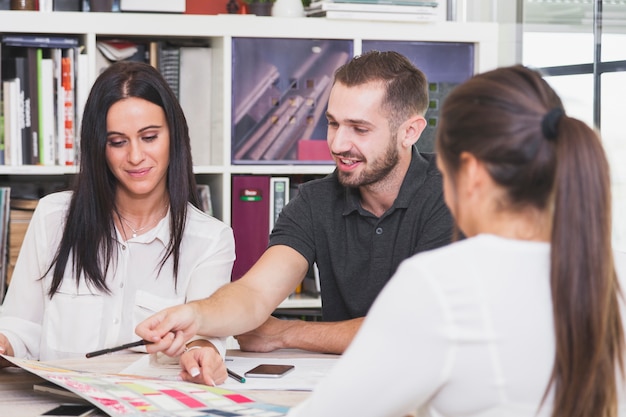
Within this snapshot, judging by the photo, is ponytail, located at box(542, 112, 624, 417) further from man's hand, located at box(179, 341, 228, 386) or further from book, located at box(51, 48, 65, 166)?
book, located at box(51, 48, 65, 166)

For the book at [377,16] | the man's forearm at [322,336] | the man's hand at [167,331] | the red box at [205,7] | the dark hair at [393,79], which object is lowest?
the man's forearm at [322,336]

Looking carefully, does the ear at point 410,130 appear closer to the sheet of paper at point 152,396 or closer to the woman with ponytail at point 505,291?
the sheet of paper at point 152,396

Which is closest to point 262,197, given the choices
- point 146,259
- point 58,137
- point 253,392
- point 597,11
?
point 58,137

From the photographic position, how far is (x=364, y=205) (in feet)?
7.13

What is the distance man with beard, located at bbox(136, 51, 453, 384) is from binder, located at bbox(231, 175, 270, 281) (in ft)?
2.66

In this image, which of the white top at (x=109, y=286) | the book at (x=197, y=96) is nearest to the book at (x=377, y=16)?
the book at (x=197, y=96)

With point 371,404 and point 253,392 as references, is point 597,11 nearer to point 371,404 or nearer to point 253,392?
point 253,392

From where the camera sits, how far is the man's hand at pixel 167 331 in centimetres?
167

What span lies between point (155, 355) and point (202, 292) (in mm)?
263

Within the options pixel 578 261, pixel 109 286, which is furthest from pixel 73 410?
pixel 578 261

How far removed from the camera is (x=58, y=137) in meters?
2.90

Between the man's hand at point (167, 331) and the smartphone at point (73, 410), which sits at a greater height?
the man's hand at point (167, 331)

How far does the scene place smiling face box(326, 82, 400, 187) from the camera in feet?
6.96

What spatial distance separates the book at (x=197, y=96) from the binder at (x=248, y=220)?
15 cm
